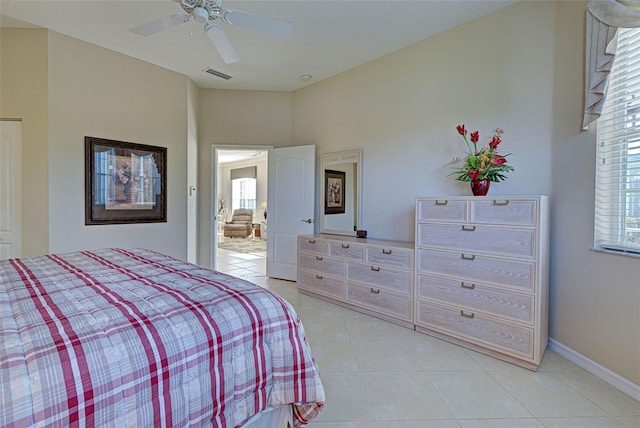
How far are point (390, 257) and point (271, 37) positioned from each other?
2475 mm

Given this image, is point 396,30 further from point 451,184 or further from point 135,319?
point 135,319

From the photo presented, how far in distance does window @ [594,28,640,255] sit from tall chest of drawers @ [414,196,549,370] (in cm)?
34

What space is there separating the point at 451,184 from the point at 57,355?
9.72ft

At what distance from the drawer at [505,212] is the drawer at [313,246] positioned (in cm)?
165

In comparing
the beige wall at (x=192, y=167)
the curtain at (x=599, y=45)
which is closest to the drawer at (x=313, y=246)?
the beige wall at (x=192, y=167)

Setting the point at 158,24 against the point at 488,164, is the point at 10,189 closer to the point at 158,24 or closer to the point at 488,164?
the point at 158,24

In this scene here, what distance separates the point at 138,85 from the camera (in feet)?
11.9

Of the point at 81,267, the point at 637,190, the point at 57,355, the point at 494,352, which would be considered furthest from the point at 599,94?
the point at 81,267

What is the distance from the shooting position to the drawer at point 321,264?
335cm

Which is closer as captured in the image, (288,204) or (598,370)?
(598,370)

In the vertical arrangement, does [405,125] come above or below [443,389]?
above

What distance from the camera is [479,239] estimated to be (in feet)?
7.55

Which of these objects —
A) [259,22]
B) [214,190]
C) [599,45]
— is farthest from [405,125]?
[214,190]

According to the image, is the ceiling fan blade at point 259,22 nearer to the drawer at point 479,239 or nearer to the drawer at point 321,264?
the drawer at point 479,239
